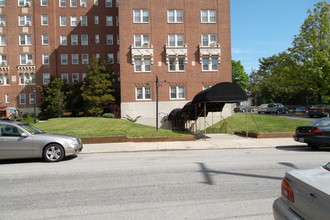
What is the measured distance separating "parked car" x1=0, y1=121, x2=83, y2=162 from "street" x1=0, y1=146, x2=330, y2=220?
402 millimetres

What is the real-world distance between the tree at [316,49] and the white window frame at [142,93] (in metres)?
20.4

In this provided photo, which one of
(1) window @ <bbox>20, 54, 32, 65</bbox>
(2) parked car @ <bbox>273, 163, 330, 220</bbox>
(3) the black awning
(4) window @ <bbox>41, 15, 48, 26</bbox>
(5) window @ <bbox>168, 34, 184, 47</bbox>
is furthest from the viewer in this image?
(1) window @ <bbox>20, 54, 32, 65</bbox>

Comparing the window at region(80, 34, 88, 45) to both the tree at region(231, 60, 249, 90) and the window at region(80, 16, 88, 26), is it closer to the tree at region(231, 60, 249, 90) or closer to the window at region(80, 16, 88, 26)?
the window at region(80, 16, 88, 26)

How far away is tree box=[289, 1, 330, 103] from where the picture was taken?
3278 centimetres

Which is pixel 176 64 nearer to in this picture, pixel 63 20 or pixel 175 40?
pixel 175 40

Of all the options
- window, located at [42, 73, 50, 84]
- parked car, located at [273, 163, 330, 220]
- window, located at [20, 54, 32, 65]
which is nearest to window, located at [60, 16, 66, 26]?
window, located at [20, 54, 32, 65]

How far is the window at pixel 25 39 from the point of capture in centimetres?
4162

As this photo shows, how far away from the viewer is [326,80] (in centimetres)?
3284

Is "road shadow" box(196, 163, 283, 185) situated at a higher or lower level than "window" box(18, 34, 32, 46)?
lower

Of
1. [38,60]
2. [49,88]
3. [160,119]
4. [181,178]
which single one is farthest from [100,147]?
[38,60]

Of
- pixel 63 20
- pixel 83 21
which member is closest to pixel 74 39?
pixel 83 21

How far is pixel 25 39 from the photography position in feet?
137

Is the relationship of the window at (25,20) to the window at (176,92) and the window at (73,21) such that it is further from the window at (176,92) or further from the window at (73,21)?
the window at (176,92)

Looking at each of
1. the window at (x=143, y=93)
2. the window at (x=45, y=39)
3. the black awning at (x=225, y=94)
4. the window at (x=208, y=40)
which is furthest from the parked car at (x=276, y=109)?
the window at (x=45, y=39)
